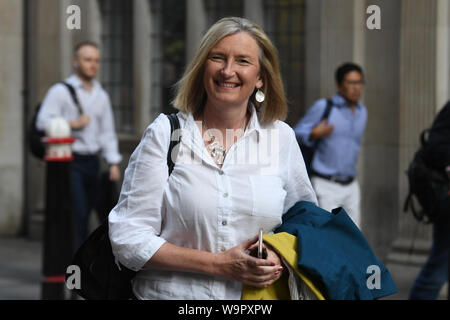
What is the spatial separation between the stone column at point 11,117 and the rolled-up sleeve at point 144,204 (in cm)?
842

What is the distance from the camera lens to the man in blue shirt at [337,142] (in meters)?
7.10

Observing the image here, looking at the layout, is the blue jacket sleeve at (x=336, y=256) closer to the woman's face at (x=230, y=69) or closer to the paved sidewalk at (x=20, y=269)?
the woman's face at (x=230, y=69)

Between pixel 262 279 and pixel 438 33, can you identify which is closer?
pixel 262 279

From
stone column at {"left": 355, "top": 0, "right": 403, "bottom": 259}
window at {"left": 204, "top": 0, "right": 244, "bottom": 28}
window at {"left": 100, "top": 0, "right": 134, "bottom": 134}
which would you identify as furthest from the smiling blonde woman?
window at {"left": 100, "top": 0, "right": 134, "bottom": 134}

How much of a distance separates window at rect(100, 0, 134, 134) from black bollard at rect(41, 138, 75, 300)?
184 inches

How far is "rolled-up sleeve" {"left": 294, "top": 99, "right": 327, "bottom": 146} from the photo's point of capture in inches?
279

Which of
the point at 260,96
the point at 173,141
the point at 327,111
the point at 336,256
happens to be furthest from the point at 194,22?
the point at 336,256

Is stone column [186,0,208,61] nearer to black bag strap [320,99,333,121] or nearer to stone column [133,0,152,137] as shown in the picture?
stone column [133,0,152,137]

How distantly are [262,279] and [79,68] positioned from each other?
5333mm

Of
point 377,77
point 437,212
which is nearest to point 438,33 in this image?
point 377,77

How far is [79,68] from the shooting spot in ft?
25.4

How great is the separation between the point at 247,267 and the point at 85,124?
5058 millimetres
